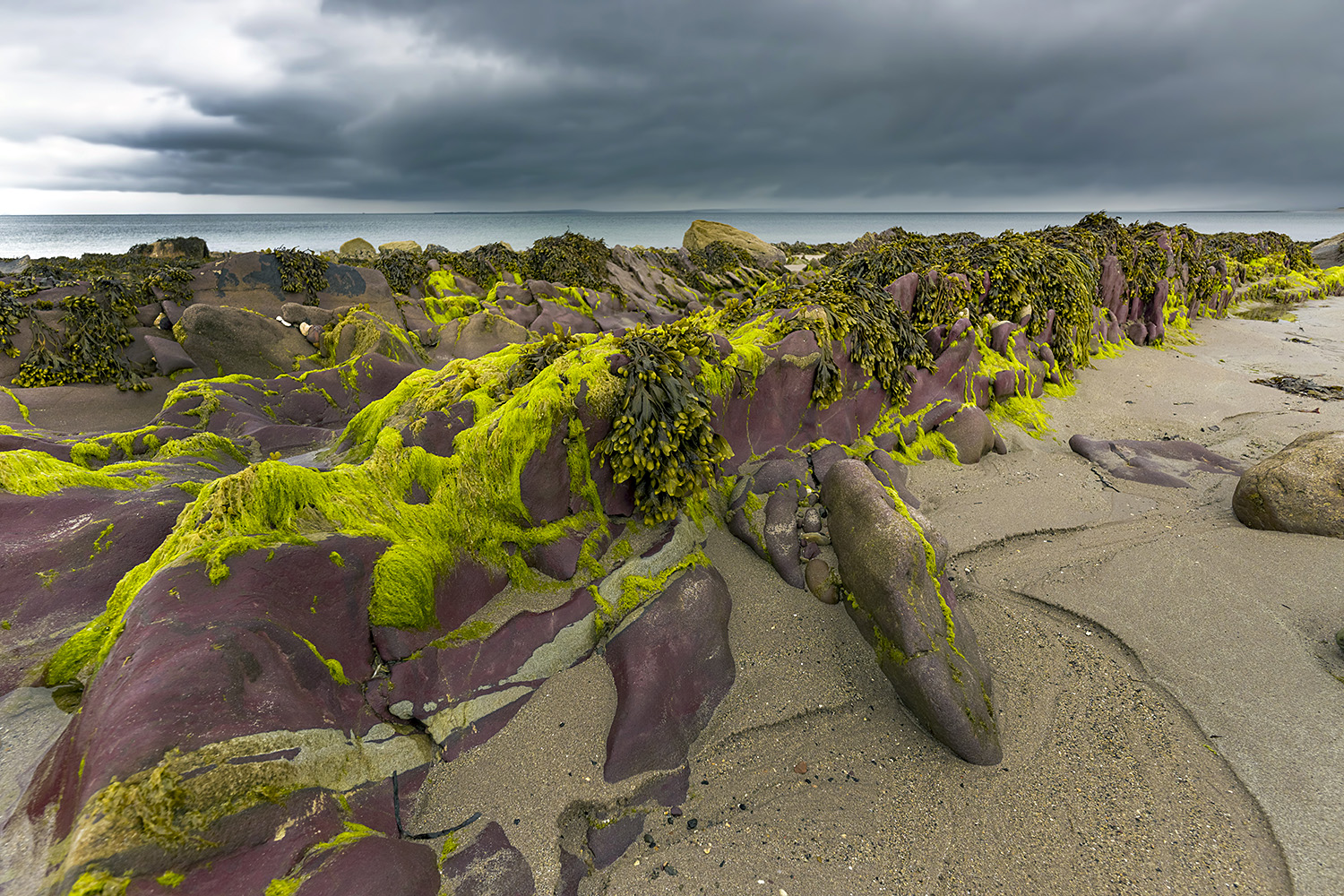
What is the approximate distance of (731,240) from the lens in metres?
29.3

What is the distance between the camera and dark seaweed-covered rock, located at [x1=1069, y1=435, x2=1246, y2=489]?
626 centimetres

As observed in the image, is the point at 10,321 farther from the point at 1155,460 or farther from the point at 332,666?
the point at 1155,460

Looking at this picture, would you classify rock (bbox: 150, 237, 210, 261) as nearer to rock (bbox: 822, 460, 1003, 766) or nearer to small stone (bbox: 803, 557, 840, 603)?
small stone (bbox: 803, 557, 840, 603)

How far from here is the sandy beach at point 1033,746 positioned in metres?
→ 2.84

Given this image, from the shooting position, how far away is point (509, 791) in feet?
10.6

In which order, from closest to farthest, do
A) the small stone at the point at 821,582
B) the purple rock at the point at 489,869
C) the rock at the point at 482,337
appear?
1. the purple rock at the point at 489,869
2. the small stone at the point at 821,582
3. the rock at the point at 482,337

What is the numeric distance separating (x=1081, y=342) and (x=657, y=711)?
10857 millimetres

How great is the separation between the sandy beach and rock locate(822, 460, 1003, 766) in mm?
176

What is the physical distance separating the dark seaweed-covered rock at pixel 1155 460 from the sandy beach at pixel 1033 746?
0.86m

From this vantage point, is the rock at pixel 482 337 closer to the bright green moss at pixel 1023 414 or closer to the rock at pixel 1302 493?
the bright green moss at pixel 1023 414

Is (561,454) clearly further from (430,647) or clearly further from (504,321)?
(504,321)

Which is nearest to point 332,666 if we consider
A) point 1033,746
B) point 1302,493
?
point 1033,746

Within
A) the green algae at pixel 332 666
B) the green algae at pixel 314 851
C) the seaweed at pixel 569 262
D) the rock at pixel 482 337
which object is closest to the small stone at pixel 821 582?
the green algae at pixel 314 851

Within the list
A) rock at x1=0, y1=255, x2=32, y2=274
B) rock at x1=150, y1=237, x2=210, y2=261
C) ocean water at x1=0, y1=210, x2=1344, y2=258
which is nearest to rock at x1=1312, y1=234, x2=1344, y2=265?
ocean water at x1=0, y1=210, x2=1344, y2=258
